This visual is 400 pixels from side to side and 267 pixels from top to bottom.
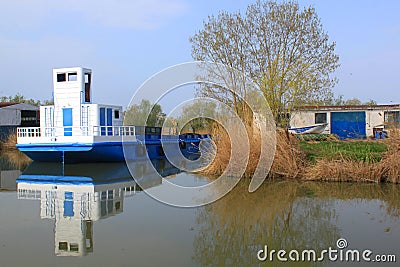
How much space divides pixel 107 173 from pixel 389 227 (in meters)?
9.78

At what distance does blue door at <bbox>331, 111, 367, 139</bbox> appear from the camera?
26.1m

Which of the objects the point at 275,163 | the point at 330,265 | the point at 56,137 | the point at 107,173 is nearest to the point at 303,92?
the point at 275,163

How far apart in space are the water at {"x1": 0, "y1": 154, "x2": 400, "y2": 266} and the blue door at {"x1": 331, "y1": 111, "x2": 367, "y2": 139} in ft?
53.1

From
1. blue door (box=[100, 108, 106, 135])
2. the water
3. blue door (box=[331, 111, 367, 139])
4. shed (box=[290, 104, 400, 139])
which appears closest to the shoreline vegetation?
the water

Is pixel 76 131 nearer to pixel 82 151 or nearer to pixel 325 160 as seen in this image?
pixel 82 151

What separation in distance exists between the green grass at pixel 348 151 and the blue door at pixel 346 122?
1226cm

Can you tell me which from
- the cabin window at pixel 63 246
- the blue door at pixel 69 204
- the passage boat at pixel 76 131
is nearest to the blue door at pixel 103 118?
the passage boat at pixel 76 131

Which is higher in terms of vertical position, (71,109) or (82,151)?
(71,109)

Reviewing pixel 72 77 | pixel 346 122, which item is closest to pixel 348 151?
pixel 72 77

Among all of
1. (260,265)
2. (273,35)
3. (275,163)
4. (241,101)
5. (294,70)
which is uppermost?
(273,35)

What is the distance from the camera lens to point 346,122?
26.5m

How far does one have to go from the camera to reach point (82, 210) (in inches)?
329

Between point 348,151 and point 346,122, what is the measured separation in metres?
14.9

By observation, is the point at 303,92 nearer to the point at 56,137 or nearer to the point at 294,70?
the point at 294,70
